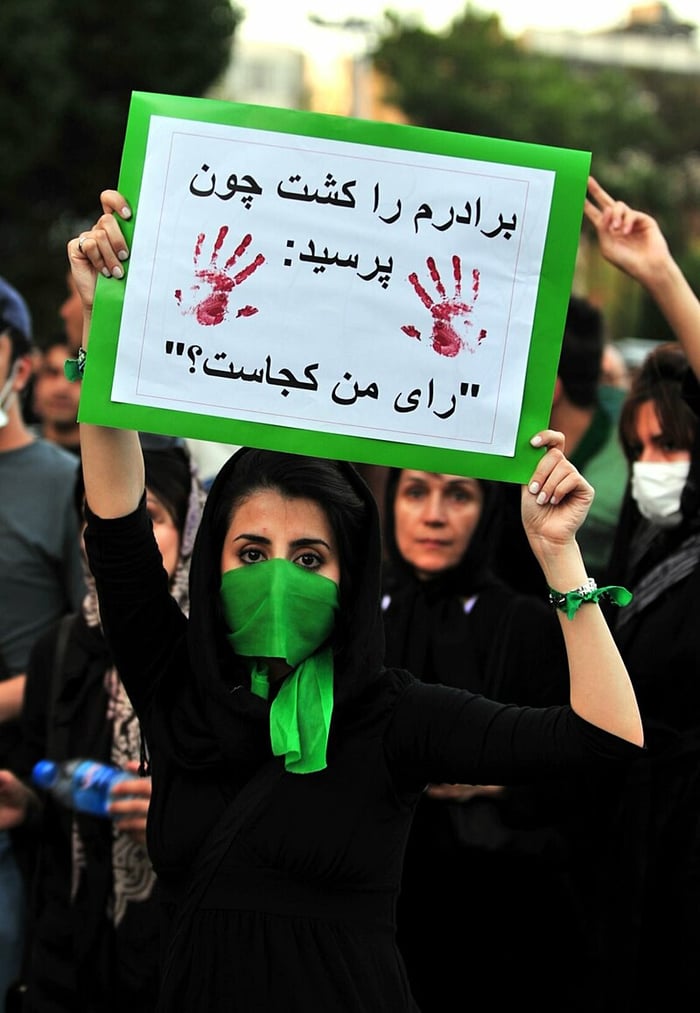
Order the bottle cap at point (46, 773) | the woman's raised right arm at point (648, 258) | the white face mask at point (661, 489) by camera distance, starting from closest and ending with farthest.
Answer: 1. the woman's raised right arm at point (648, 258)
2. the bottle cap at point (46, 773)
3. the white face mask at point (661, 489)

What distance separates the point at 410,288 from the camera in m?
2.60

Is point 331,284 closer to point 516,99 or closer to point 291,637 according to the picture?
point 291,637

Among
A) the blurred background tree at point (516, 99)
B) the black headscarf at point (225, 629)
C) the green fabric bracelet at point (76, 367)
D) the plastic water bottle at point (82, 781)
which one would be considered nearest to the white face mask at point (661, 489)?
the black headscarf at point (225, 629)

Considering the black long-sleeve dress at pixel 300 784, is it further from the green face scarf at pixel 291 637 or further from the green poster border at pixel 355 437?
the green poster border at pixel 355 437

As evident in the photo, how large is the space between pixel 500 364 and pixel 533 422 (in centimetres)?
12

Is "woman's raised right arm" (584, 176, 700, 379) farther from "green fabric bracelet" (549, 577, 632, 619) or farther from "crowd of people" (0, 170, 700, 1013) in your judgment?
"green fabric bracelet" (549, 577, 632, 619)

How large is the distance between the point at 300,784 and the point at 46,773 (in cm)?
121

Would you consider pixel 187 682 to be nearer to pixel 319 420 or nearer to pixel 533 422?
pixel 319 420

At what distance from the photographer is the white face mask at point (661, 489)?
404 cm

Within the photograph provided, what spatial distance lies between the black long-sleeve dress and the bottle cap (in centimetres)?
93

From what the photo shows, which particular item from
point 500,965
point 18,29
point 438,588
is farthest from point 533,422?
point 18,29

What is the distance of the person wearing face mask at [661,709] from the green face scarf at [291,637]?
1.33 meters

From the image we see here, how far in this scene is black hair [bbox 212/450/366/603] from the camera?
2.72m

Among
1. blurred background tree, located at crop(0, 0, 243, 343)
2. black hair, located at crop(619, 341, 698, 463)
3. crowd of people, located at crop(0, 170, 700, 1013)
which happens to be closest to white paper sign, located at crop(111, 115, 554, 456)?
crowd of people, located at crop(0, 170, 700, 1013)
